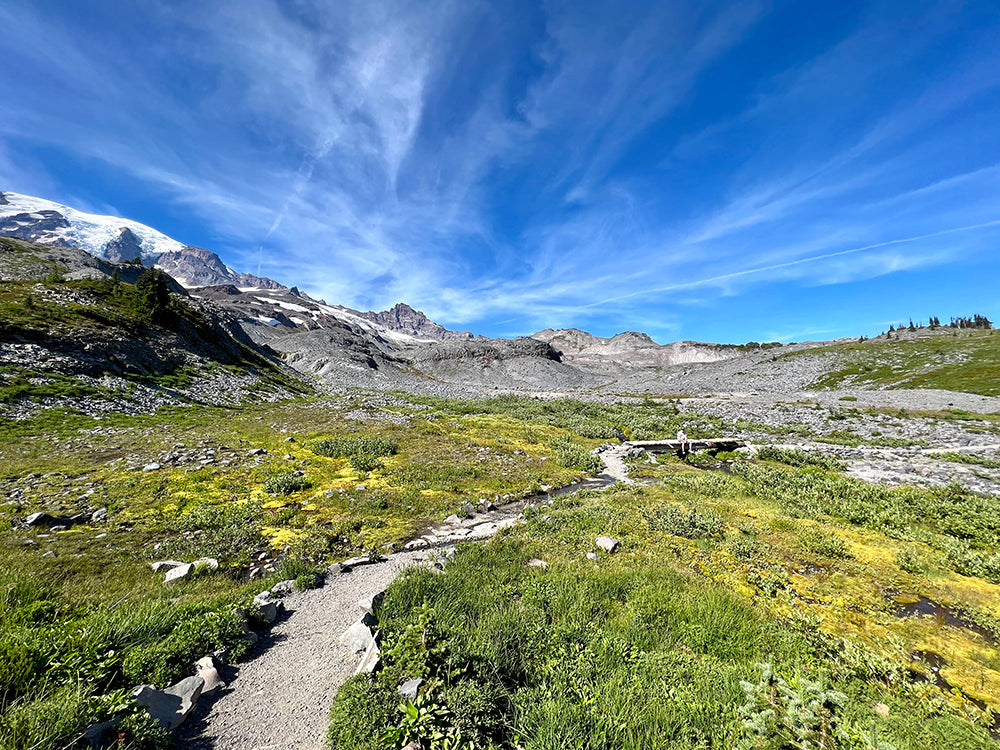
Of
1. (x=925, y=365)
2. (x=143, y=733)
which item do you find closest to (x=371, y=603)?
(x=143, y=733)

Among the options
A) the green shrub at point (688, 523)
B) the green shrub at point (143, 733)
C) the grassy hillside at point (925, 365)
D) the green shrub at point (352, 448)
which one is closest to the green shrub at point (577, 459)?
the green shrub at point (688, 523)

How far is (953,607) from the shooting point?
768 centimetres

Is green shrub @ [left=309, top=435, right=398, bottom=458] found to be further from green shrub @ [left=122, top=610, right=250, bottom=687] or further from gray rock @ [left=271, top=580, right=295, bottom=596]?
green shrub @ [left=122, top=610, right=250, bottom=687]

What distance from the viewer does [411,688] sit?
469 cm

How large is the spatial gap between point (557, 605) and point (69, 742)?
6549 millimetres

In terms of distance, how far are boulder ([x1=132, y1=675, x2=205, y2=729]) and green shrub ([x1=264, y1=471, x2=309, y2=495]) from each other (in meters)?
9.00

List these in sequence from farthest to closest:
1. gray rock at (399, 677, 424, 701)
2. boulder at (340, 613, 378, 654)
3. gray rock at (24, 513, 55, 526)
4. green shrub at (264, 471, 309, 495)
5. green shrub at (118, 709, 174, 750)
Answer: green shrub at (264, 471, 309, 495) → gray rock at (24, 513, 55, 526) → boulder at (340, 613, 378, 654) → gray rock at (399, 677, 424, 701) → green shrub at (118, 709, 174, 750)

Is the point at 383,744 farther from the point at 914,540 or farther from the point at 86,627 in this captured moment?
the point at 914,540

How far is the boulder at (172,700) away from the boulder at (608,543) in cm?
864

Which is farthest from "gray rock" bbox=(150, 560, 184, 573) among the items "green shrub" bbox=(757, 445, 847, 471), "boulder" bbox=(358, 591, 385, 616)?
Result: "green shrub" bbox=(757, 445, 847, 471)

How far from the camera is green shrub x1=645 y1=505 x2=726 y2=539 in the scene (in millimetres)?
10961

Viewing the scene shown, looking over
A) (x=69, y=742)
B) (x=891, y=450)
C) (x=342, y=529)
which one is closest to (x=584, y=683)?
(x=69, y=742)

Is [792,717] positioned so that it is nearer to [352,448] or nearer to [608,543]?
[608,543]

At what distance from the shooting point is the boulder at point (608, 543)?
988 cm
